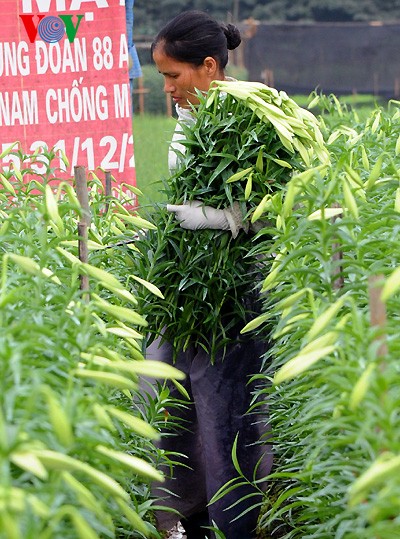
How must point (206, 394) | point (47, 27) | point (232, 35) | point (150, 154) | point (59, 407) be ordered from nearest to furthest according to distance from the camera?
point (59, 407), point (206, 394), point (232, 35), point (47, 27), point (150, 154)

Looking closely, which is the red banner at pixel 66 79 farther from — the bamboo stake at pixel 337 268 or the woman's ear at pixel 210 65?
the bamboo stake at pixel 337 268

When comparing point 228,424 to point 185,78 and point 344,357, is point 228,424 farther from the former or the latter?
point 344,357

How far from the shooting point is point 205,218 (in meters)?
3.44

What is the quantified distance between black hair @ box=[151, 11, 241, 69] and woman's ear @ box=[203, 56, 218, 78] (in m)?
0.02

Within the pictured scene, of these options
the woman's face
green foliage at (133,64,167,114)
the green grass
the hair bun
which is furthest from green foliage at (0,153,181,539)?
green foliage at (133,64,167,114)

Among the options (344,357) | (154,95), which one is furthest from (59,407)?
(154,95)

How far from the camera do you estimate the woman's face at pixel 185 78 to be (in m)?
3.95

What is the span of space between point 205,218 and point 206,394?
0.58 m

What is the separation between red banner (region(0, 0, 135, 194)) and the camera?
18.9 feet

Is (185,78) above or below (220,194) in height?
above

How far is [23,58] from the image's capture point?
18.9ft

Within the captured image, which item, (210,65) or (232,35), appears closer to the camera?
(210,65)

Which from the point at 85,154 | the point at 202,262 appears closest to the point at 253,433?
the point at 202,262

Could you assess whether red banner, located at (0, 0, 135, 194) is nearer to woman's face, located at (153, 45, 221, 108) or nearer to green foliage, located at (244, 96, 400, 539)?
woman's face, located at (153, 45, 221, 108)
